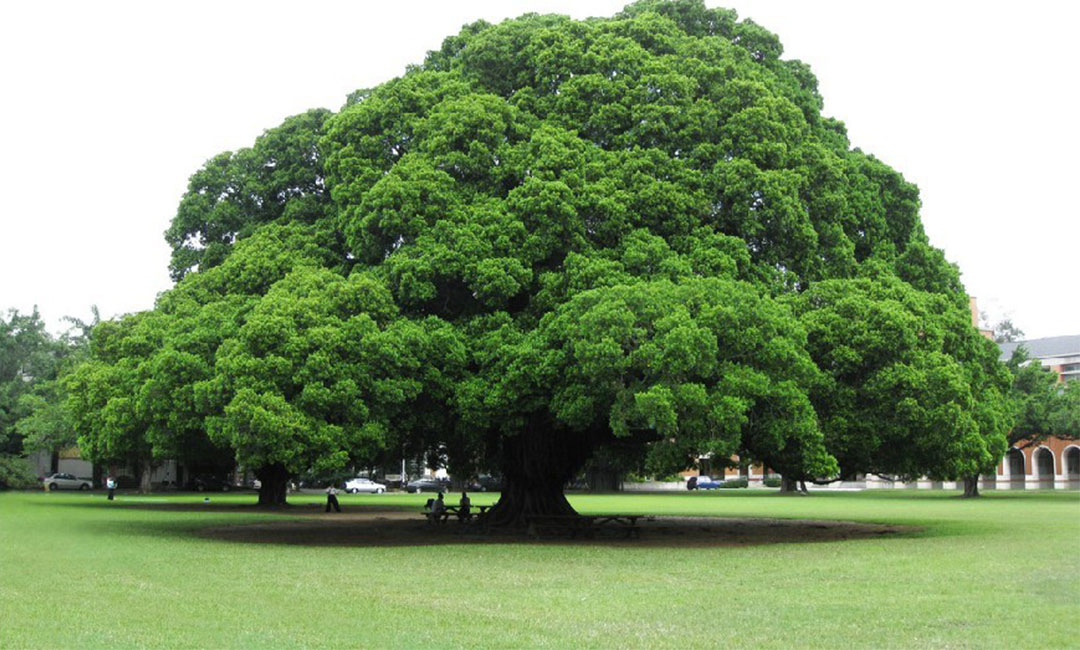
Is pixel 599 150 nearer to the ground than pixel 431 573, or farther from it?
farther from it

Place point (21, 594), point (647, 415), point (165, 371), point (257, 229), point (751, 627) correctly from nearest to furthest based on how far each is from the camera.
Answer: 1. point (751, 627)
2. point (21, 594)
3. point (647, 415)
4. point (165, 371)
5. point (257, 229)

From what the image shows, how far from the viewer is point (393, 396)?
2103cm

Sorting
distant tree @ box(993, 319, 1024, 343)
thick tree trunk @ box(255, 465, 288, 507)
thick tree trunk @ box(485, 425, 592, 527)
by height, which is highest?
distant tree @ box(993, 319, 1024, 343)

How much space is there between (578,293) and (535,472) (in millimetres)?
6726

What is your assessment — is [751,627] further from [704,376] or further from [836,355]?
[836,355]

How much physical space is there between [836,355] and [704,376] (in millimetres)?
4059

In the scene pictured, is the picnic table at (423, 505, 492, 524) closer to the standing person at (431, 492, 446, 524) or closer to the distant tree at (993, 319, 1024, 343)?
the standing person at (431, 492, 446, 524)

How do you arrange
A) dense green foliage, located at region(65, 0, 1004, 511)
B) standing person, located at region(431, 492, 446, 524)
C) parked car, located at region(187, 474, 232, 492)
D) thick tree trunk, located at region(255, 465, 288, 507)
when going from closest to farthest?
dense green foliage, located at region(65, 0, 1004, 511) → standing person, located at region(431, 492, 446, 524) → thick tree trunk, located at region(255, 465, 288, 507) → parked car, located at region(187, 474, 232, 492)

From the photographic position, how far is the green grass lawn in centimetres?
1039

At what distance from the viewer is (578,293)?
828 inches

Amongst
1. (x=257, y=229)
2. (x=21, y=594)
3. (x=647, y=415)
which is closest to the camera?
(x=21, y=594)

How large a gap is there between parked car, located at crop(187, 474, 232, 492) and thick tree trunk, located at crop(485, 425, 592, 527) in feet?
146

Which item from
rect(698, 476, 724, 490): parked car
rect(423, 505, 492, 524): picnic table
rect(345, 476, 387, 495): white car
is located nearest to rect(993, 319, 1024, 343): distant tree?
rect(698, 476, 724, 490): parked car

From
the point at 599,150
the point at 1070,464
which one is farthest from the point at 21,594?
the point at 1070,464
